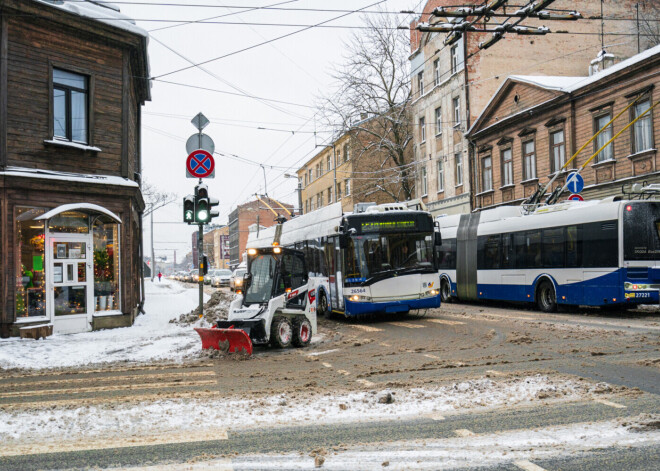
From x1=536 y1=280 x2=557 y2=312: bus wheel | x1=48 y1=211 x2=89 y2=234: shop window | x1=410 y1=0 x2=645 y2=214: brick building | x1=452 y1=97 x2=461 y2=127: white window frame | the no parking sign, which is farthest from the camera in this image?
x1=452 y1=97 x2=461 y2=127: white window frame

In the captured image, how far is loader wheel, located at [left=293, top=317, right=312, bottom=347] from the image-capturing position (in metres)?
12.2

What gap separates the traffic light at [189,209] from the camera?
14.4m

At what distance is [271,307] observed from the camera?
11734 mm

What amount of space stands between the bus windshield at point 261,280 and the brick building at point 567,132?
17003 mm

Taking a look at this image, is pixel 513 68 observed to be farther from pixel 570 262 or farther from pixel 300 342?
pixel 300 342

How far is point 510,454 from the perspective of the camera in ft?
16.1

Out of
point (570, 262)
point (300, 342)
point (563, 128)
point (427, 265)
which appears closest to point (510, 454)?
point (300, 342)

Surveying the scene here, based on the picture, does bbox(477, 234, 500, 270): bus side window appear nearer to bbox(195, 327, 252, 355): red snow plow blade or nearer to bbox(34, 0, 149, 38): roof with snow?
bbox(195, 327, 252, 355): red snow plow blade

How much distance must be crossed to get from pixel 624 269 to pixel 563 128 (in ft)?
48.1

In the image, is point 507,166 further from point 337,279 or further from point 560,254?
point 337,279

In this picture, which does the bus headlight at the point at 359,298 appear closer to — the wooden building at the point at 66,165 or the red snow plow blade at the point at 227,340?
the red snow plow blade at the point at 227,340

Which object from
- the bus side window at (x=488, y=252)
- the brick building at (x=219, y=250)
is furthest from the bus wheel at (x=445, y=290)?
the brick building at (x=219, y=250)

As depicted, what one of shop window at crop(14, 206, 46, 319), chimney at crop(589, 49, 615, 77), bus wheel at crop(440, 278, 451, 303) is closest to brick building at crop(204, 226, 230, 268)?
chimney at crop(589, 49, 615, 77)

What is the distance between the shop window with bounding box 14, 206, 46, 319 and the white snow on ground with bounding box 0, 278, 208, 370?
2.86ft
